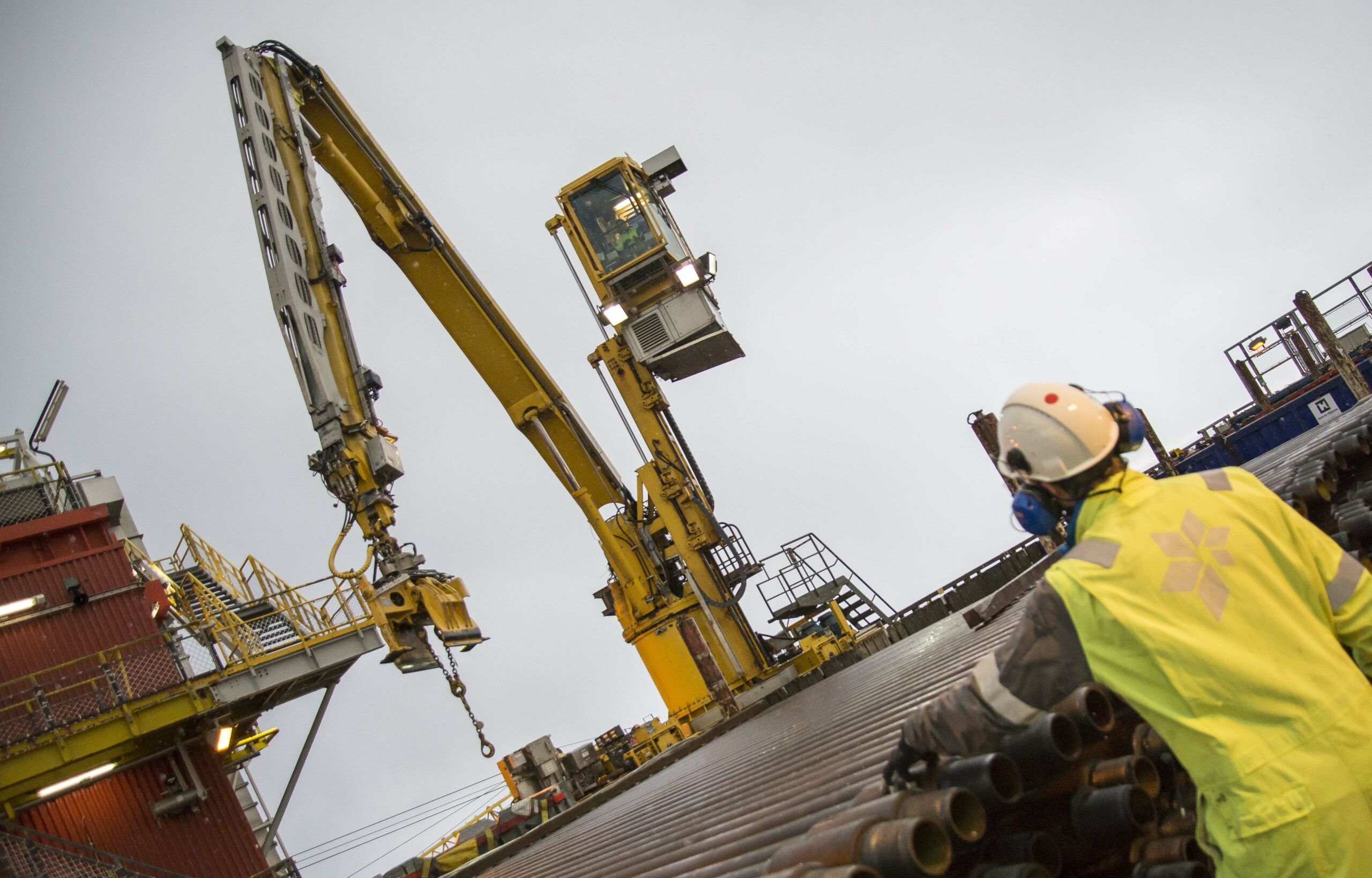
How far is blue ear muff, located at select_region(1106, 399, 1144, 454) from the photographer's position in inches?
99.3

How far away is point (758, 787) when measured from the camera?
512 cm

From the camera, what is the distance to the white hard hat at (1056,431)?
2480 millimetres

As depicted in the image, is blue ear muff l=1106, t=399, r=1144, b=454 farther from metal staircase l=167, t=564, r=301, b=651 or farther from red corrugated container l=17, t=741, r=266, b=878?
red corrugated container l=17, t=741, r=266, b=878

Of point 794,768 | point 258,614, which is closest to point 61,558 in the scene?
point 258,614

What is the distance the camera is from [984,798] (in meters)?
2.46

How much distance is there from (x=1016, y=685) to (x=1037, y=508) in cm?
58

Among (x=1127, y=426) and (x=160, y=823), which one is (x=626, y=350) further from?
(x=1127, y=426)

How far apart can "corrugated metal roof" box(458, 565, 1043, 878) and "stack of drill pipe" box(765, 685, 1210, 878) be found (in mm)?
704

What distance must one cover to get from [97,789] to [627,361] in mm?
11710

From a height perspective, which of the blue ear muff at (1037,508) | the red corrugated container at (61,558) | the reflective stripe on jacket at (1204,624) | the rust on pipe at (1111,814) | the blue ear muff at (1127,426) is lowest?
the rust on pipe at (1111,814)

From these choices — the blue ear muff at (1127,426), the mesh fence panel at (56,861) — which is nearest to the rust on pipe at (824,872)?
the blue ear muff at (1127,426)

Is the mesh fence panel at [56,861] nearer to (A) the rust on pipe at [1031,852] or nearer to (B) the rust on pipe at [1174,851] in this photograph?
(A) the rust on pipe at [1031,852]

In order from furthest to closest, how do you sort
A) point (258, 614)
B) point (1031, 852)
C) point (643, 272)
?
point (258, 614) → point (643, 272) → point (1031, 852)

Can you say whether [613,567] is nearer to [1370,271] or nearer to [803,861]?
[803,861]
